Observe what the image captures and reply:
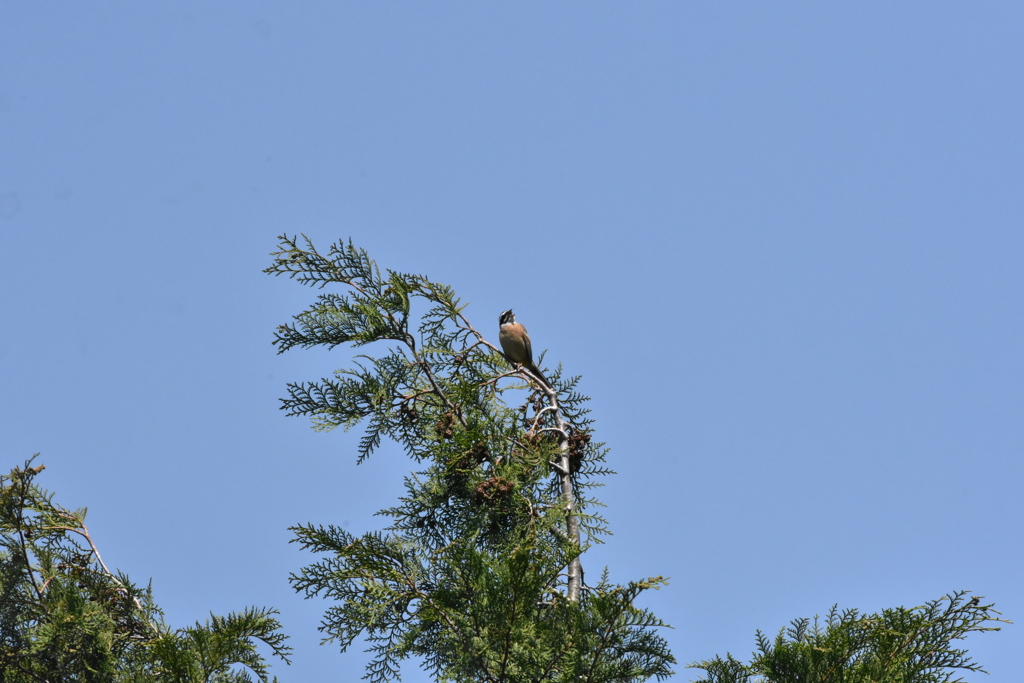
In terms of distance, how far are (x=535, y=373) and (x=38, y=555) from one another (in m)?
3.30

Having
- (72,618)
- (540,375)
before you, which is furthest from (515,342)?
(72,618)

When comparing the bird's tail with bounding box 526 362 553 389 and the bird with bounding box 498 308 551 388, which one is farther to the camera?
the bird with bounding box 498 308 551 388

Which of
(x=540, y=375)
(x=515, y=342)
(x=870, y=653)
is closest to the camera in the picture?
(x=870, y=653)

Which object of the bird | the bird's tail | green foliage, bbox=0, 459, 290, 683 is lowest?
green foliage, bbox=0, 459, 290, 683

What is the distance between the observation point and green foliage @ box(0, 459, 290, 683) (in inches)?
191

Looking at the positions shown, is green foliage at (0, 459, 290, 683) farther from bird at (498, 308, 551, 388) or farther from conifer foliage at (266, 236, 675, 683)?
bird at (498, 308, 551, 388)

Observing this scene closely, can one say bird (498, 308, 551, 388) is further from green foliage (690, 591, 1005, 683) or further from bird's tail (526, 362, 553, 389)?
green foliage (690, 591, 1005, 683)

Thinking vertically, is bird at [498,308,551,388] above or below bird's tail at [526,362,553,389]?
above

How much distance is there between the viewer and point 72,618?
5.16 meters

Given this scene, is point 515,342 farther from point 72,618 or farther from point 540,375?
point 72,618

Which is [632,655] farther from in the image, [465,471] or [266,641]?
[266,641]

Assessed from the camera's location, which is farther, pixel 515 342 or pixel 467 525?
pixel 515 342

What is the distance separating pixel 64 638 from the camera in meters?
5.21

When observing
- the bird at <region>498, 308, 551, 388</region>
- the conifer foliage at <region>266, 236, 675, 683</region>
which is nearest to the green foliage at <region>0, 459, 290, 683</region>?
the conifer foliage at <region>266, 236, 675, 683</region>
